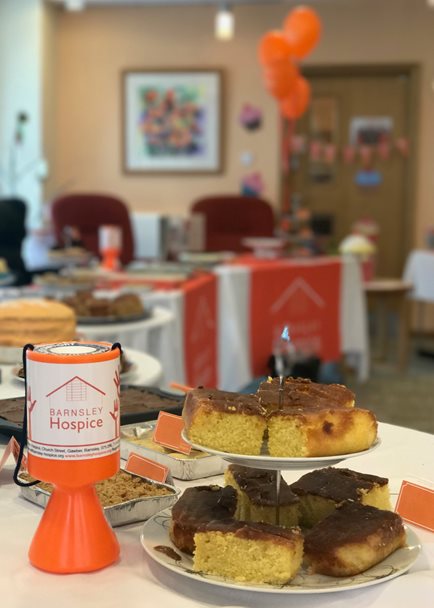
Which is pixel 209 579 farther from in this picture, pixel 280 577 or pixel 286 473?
pixel 286 473

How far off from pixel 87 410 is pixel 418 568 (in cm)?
39

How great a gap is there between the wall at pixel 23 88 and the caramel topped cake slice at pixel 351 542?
6317 mm

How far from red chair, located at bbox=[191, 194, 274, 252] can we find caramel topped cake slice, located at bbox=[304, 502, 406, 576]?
5613 mm

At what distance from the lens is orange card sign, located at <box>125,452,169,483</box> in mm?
1105

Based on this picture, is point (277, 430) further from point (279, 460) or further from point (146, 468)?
point (146, 468)

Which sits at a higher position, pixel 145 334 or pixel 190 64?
pixel 190 64

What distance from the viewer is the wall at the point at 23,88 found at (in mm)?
6898

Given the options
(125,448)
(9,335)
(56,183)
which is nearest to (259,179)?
(56,183)

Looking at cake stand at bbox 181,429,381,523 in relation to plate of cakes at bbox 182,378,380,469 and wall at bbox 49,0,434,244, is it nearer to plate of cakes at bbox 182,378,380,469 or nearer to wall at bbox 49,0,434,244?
plate of cakes at bbox 182,378,380,469

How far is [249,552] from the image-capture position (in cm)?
82

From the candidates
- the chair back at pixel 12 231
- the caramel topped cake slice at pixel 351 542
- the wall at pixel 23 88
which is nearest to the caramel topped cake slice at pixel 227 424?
the caramel topped cake slice at pixel 351 542

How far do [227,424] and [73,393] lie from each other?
160 mm

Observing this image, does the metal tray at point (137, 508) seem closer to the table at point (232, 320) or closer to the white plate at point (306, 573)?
Answer: the white plate at point (306, 573)

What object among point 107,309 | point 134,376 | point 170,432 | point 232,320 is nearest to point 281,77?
point 232,320
